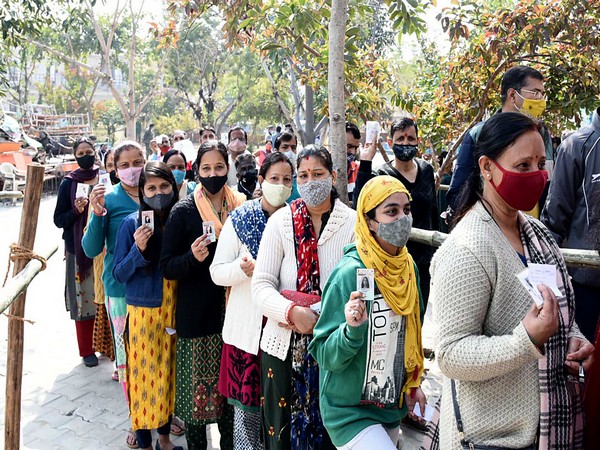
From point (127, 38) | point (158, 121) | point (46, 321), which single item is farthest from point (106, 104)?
point (46, 321)

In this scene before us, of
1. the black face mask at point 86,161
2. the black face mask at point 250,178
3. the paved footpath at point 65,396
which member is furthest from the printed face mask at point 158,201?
the black face mask at point 86,161

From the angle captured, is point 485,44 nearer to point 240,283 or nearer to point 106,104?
point 240,283

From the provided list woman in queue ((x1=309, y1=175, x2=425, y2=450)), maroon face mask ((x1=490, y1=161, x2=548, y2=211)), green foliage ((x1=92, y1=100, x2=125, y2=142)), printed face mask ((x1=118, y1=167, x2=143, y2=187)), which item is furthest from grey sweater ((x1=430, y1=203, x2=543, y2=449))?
green foliage ((x1=92, y1=100, x2=125, y2=142))

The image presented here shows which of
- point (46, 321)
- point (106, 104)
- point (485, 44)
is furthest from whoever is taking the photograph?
point (106, 104)

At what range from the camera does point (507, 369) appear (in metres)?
1.87

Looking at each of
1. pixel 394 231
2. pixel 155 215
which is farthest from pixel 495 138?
pixel 155 215

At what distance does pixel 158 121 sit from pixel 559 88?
42.0 metres

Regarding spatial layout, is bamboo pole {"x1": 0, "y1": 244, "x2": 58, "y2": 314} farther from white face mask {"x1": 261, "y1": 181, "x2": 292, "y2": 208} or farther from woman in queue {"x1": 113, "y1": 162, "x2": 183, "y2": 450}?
white face mask {"x1": 261, "y1": 181, "x2": 292, "y2": 208}

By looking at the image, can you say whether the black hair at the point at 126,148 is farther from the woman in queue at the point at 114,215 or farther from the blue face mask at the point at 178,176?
the blue face mask at the point at 178,176

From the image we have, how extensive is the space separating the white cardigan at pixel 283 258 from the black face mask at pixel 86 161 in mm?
2968

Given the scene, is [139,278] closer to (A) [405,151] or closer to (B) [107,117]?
(A) [405,151]

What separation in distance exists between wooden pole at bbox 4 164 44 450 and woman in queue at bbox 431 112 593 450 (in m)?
2.18

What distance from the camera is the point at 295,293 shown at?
313 cm

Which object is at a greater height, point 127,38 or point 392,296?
point 127,38
